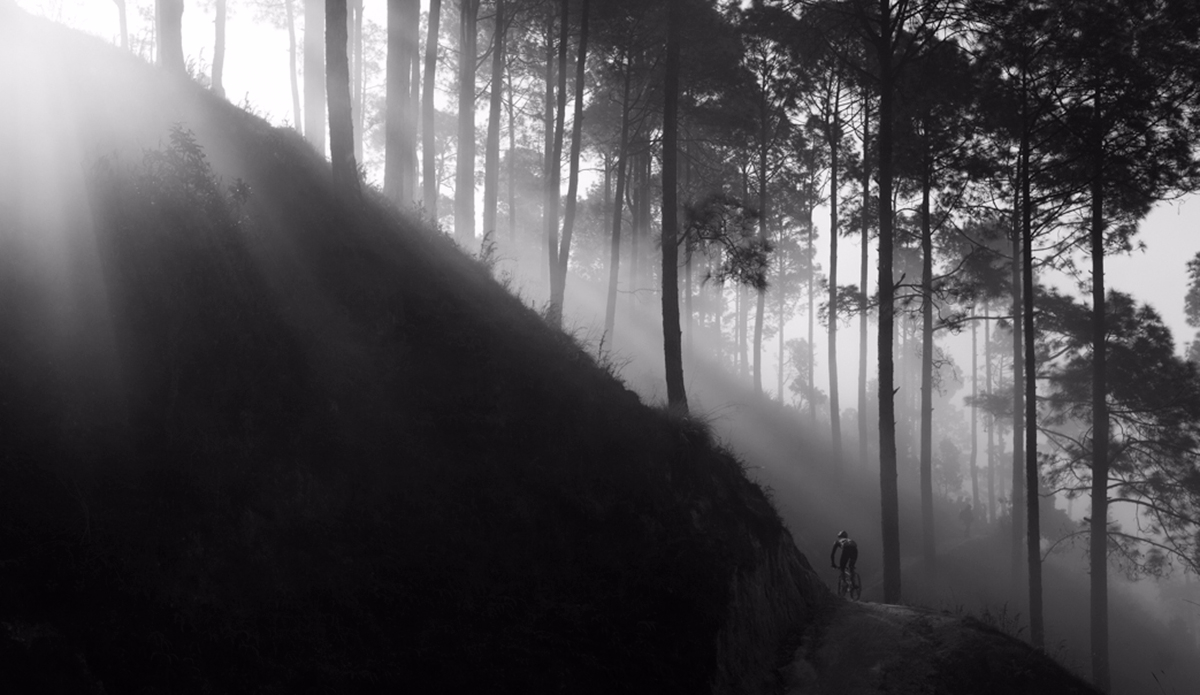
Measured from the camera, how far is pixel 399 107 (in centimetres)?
1888

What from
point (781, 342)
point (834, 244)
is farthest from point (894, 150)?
point (781, 342)

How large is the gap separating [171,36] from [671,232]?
10.3 m

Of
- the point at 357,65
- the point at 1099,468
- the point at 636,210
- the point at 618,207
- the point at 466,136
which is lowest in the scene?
the point at 1099,468

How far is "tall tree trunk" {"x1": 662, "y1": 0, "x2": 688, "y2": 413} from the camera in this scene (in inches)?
621

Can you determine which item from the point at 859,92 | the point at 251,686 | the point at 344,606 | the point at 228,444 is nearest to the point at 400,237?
the point at 228,444

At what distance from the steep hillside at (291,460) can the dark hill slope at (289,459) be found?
28mm

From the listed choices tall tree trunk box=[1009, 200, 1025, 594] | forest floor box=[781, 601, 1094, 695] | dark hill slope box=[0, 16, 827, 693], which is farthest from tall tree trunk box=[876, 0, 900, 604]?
tall tree trunk box=[1009, 200, 1025, 594]

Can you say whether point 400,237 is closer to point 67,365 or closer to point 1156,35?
point 67,365

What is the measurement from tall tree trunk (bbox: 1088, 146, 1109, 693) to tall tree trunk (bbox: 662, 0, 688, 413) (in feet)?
33.6

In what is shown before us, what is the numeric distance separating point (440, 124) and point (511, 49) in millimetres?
8731

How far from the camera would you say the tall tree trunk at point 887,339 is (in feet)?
54.8

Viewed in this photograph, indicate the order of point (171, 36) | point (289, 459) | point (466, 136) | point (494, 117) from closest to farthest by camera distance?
point (289, 459) → point (171, 36) → point (466, 136) → point (494, 117)

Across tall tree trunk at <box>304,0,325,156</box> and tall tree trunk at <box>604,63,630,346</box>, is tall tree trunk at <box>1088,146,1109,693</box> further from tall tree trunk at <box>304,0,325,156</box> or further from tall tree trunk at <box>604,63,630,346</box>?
tall tree trunk at <box>304,0,325,156</box>

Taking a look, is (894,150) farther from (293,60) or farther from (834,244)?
(293,60)
